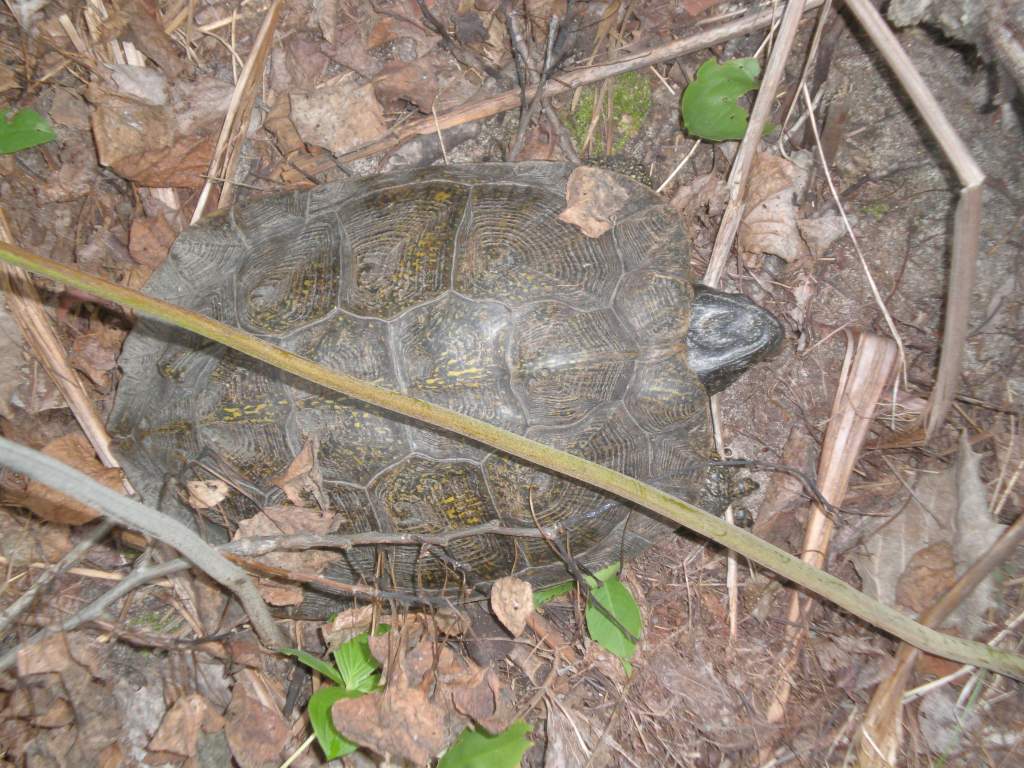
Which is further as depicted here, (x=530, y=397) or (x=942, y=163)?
(x=942, y=163)

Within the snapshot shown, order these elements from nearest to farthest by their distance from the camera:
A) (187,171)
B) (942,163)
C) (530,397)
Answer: (530,397), (942,163), (187,171)

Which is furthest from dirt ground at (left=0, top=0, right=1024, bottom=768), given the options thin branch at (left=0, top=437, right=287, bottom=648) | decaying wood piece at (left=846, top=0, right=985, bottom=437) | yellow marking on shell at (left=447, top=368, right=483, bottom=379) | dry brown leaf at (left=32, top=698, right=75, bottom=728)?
yellow marking on shell at (left=447, top=368, right=483, bottom=379)

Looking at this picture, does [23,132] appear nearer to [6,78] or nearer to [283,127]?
[6,78]

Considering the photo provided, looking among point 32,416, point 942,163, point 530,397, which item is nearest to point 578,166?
point 530,397

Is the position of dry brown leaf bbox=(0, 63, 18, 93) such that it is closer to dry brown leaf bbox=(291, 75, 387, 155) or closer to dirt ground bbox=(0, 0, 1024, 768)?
dirt ground bbox=(0, 0, 1024, 768)

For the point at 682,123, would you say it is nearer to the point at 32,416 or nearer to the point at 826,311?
the point at 826,311

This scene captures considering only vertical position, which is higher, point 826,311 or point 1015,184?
point 1015,184

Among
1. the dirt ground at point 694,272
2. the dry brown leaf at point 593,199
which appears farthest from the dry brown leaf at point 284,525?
the dry brown leaf at point 593,199
